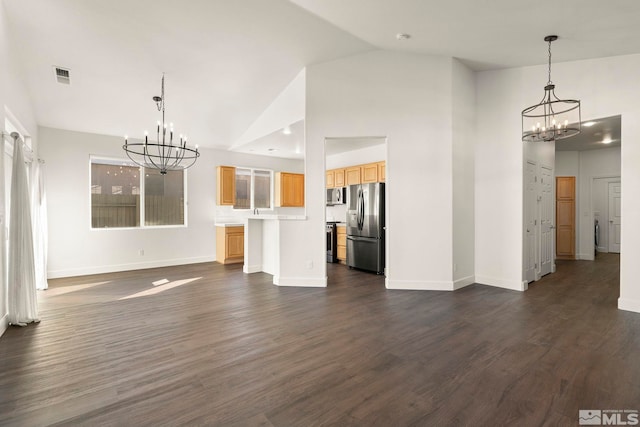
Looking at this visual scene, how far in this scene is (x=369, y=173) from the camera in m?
6.68

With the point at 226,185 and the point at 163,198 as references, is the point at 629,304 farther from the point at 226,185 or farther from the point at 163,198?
the point at 163,198

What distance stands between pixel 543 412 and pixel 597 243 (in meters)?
9.34

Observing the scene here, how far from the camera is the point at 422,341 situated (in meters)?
2.91

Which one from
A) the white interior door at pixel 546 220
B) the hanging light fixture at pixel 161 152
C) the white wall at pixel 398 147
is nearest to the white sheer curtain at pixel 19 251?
the hanging light fixture at pixel 161 152

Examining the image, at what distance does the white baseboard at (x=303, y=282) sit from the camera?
16.2 ft

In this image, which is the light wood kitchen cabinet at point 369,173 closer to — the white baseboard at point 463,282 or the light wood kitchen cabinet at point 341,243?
the light wood kitchen cabinet at point 341,243

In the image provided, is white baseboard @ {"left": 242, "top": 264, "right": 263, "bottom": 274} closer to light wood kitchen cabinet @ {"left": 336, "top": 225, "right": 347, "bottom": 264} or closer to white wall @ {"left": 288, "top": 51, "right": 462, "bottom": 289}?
white wall @ {"left": 288, "top": 51, "right": 462, "bottom": 289}

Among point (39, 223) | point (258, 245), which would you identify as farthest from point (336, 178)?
point (39, 223)

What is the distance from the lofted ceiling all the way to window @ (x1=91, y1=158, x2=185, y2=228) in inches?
51.8

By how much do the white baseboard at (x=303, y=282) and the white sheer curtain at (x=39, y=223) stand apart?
353 cm

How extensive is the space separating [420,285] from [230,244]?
432 cm

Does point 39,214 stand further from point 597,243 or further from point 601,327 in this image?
point 597,243

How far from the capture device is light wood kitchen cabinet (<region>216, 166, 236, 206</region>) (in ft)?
24.7

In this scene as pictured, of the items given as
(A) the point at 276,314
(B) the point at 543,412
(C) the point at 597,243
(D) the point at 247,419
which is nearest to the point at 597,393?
(B) the point at 543,412
